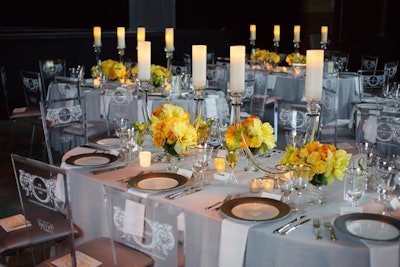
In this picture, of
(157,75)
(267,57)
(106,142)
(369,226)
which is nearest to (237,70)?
(369,226)

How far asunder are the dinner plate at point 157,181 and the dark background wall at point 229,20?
22.1ft

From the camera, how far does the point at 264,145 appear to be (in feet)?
8.98

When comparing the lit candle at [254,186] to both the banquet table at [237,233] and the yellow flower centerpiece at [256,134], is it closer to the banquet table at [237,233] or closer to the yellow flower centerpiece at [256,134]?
the banquet table at [237,233]

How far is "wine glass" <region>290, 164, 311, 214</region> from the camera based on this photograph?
232cm

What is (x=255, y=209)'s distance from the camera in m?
2.33

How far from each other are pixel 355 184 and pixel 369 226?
10.7 inches

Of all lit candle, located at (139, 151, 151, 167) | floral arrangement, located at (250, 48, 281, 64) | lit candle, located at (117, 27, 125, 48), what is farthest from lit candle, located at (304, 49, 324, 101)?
floral arrangement, located at (250, 48, 281, 64)

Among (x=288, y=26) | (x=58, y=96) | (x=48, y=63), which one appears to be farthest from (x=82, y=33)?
(x=288, y=26)

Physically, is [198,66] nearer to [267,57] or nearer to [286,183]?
[286,183]

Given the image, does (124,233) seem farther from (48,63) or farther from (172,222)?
(48,63)

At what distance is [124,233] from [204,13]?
10333 mm

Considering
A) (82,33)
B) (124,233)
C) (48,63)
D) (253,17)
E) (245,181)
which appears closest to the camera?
(124,233)

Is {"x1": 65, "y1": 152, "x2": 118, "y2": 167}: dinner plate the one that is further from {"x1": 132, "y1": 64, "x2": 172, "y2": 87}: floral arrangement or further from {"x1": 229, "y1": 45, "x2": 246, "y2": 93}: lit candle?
{"x1": 132, "y1": 64, "x2": 172, "y2": 87}: floral arrangement

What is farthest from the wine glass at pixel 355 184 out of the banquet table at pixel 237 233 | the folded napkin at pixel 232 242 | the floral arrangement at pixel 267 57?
the floral arrangement at pixel 267 57
